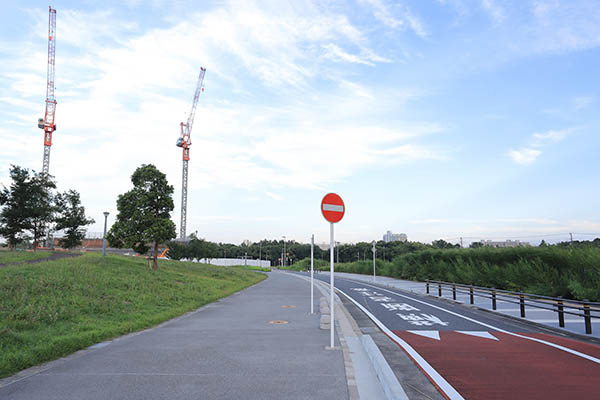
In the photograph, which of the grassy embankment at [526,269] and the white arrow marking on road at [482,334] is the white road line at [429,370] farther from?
the grassy embankment at [526,269]

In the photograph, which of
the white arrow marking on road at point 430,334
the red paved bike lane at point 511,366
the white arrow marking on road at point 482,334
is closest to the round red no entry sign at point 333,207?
the red paved bike lane at point 511,366

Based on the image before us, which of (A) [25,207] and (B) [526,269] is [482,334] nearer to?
(B) [526,269]

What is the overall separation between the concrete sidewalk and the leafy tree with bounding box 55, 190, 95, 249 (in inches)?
1597

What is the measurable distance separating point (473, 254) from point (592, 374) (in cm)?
2249

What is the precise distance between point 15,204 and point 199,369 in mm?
37276

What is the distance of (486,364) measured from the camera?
6.53 m

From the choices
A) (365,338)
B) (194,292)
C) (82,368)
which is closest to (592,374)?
(365,338)

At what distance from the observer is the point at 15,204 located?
34.9 m

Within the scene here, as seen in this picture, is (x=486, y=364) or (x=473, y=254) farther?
(x=473, y=254)

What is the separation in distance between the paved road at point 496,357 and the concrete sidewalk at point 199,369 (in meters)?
1.68

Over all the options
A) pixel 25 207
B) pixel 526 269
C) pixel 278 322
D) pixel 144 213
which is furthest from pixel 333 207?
pixel 25 207

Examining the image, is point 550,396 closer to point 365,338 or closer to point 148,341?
point 365,338

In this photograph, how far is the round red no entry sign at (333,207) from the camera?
8484 millimetres

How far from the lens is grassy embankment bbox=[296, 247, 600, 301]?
16.1 metres
